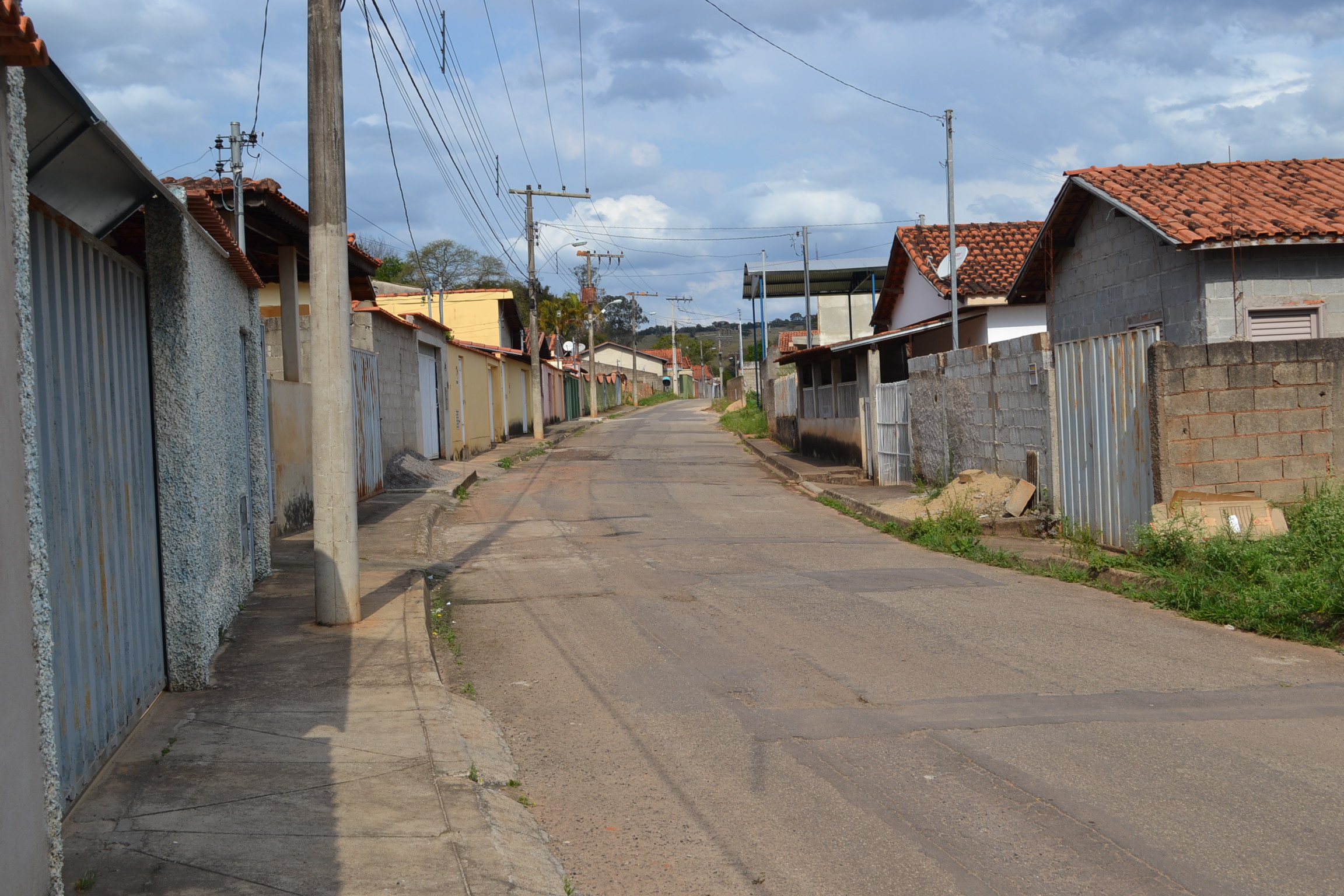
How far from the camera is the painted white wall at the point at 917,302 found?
26.0 metres

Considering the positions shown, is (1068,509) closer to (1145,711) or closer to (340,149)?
(1145,711)

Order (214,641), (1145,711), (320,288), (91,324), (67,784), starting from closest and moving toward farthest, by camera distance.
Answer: (67,784) → (91,324) → (1145,711) → (214,641) → (320,288)

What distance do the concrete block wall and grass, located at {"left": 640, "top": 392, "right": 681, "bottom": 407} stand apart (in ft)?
234

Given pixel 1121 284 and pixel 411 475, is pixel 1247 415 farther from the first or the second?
pixel 411 475

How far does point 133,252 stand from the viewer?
6.27 meters

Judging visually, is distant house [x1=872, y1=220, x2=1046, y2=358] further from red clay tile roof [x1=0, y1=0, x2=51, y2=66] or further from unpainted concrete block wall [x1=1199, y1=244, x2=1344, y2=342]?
red clay tile roof [x1=0, y1=0, x2=51, y2=66]

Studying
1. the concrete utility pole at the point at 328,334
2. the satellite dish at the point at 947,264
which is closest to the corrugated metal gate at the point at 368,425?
the concrete utility pole at the point at 328,334

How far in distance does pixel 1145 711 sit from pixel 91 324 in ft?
18.1

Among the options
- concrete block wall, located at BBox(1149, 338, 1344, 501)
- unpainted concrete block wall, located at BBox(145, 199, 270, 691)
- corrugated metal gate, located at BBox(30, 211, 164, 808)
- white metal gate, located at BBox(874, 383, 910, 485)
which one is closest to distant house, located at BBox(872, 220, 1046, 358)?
white metal gate, located at BBox(874, 383, 910, 485)

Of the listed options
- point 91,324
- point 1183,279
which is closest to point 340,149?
point 91,324

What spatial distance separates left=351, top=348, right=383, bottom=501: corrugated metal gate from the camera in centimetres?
1633

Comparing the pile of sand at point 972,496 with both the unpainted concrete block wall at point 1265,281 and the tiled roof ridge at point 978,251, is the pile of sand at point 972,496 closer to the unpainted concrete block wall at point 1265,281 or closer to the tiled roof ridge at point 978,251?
the unpainted concrete block wall at point 1265,281

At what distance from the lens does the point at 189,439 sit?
6.06m

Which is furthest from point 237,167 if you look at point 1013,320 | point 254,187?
point 1013,320
